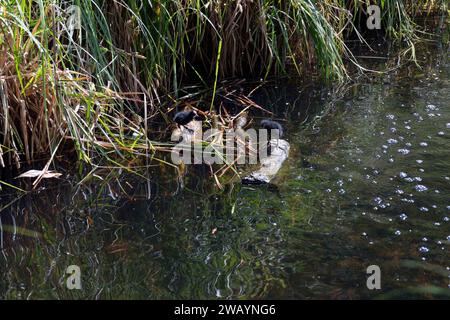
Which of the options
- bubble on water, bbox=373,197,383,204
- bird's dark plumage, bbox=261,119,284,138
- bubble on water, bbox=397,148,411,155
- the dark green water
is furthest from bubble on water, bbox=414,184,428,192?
bird's dark plumage, bbox=261,119,284,138

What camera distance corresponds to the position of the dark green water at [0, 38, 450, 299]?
2.96 metres

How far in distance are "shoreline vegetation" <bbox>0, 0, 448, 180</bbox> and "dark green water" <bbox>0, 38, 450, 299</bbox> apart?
32 cm

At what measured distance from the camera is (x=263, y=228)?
3.38m

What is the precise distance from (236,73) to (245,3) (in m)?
0.64

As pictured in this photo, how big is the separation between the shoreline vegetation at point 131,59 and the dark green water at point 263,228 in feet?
1.07

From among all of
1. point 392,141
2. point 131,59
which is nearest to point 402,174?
point 392,141

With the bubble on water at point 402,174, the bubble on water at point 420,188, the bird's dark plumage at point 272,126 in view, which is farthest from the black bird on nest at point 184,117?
the bubble on water at point 420,188

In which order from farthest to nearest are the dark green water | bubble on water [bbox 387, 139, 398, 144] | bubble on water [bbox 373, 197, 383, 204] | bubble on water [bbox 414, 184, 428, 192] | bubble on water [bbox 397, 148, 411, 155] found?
bubble on water [bbox 387, 139, 398, 144] → bubble on water [bbox 397, 148, 411, 155] → bubble on water [bbox 414, 184, 428, 192] → bubble on water [bbox 373, 197, 383, 204] → the dark green water

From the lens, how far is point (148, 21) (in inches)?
187

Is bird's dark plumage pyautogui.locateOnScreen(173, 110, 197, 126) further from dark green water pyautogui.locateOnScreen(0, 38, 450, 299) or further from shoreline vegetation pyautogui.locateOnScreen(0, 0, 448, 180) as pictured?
dark green water pyautogui.locateOnScreen(0, 38, 450, 299)

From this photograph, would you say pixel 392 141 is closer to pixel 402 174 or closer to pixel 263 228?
pixel 402 174

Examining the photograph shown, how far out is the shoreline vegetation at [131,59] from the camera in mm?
3902

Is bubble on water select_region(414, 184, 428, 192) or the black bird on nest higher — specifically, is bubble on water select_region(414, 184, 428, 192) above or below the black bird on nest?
below

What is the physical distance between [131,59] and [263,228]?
5.93ft
